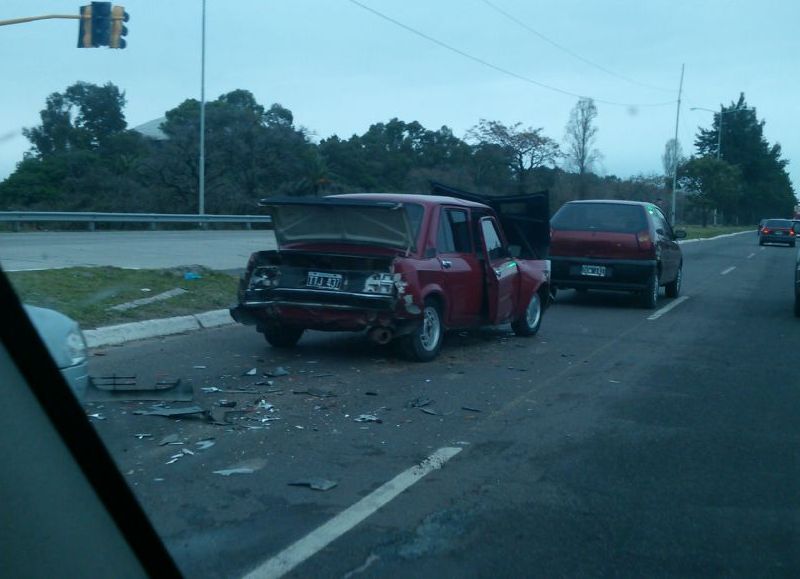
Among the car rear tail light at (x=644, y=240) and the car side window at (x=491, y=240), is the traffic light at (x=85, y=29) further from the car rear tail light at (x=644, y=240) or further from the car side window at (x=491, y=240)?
the car rear tail light at (x=644, y=240)

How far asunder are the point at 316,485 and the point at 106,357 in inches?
174

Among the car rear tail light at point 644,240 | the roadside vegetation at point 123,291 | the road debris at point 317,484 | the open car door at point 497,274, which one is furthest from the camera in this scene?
the car rear tail light at point 644,240

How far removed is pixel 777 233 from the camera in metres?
51.1

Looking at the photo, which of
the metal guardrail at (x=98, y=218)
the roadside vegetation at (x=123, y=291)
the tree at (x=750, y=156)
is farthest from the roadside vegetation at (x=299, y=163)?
the tree at (x=750, y=156)

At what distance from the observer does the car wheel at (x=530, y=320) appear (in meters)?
11.7

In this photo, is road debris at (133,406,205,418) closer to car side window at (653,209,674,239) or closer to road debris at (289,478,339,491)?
road debris at (289,478,339,491)

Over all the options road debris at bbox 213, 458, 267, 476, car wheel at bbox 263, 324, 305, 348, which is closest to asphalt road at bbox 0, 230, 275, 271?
car wheel at bbox 263, 324, 305, 348

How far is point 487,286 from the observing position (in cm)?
1052

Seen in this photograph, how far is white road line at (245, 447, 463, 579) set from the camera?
4289 millimetres

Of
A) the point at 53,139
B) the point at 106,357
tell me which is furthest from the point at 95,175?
the point at 106,357

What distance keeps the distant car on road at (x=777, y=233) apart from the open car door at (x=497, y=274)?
1726 inches

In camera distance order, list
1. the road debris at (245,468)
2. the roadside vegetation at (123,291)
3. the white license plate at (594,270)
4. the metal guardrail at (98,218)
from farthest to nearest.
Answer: the white license plate at (594,270) → the metal guardrail at (98,218) → the roadside vegetation at (123,291) → the road debris at (245,468)

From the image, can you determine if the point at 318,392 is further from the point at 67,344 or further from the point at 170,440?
the point at 67,344

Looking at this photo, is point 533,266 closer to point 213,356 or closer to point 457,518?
point 213,356
